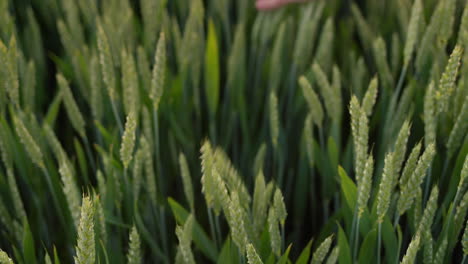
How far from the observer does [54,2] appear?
3.35 ft

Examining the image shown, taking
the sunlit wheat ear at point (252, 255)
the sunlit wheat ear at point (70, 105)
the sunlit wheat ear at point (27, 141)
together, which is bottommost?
the sunlit wheat ear at point (252, 255)

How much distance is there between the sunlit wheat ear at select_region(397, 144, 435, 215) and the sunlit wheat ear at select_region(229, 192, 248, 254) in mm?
166

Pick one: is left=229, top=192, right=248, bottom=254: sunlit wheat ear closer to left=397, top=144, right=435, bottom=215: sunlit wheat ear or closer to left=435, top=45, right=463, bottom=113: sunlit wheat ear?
left=397, top=144, right=435, bottom=215: sunlit wheat ear

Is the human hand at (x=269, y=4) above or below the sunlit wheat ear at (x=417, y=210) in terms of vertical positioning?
above

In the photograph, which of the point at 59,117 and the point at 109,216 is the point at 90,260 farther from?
the point at 59,117

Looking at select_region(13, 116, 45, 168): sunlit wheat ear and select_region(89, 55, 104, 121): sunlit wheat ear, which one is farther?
select_region(89, 55, 104, 121): sunlit wheat ear

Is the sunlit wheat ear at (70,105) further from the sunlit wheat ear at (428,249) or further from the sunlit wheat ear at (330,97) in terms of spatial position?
the sunlit wheat ear at (428,249)

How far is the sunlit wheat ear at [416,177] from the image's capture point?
0.49 m

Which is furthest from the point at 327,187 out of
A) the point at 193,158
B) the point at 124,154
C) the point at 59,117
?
the point at 59,117

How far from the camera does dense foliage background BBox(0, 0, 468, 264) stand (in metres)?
0.57

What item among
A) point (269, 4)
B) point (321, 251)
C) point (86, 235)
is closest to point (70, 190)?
point (86, 235)

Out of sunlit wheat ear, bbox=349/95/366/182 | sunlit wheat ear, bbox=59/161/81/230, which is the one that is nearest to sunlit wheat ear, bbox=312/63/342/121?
sunlit wheat ear, bbox=349/95/366/182

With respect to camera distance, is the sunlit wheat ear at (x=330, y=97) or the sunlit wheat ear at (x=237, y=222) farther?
→ the sunlit wheat ear at (x=330, y=97)

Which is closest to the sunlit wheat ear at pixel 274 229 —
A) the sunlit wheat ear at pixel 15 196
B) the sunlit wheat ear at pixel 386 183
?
the sunlit wheat ear at pixel 386 183
